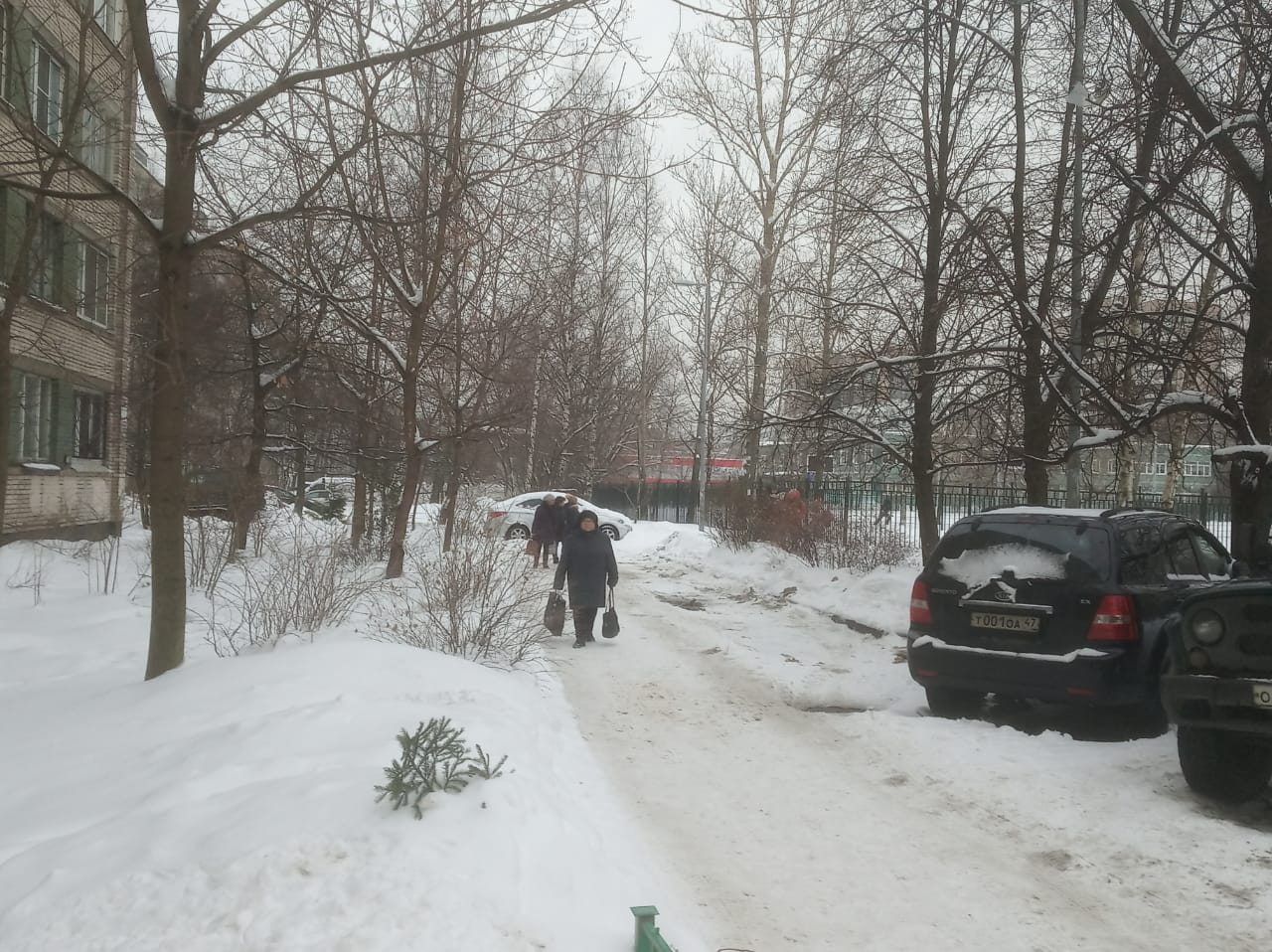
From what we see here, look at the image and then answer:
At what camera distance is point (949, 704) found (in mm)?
8219

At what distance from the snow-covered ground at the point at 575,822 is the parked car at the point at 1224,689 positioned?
0.87ft

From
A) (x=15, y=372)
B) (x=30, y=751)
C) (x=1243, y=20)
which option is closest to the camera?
(x=30, y=751)

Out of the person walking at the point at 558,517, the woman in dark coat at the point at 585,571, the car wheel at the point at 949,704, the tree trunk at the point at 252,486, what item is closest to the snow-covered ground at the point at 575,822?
the car wheel at the point at 949,704

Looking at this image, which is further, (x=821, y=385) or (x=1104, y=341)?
(x=821, y=385)

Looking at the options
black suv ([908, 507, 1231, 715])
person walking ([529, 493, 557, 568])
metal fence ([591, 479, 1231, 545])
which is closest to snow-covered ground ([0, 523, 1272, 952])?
black suv ([908, 507, 1231, 715])

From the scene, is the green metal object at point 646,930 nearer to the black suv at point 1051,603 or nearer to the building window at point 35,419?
the black suv at point 1051,603

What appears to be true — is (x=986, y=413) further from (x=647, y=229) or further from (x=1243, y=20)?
(x=647, y=229)

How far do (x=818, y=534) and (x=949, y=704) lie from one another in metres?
10.6

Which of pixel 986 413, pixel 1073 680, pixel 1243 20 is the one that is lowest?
pixel 1073 680

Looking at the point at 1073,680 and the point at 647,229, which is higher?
the point at 647,229

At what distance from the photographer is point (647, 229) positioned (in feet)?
133

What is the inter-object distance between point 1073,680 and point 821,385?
25.3 ft

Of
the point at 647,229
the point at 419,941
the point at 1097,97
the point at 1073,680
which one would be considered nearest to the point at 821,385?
the point at 1097,97

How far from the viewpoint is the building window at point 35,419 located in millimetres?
18625
